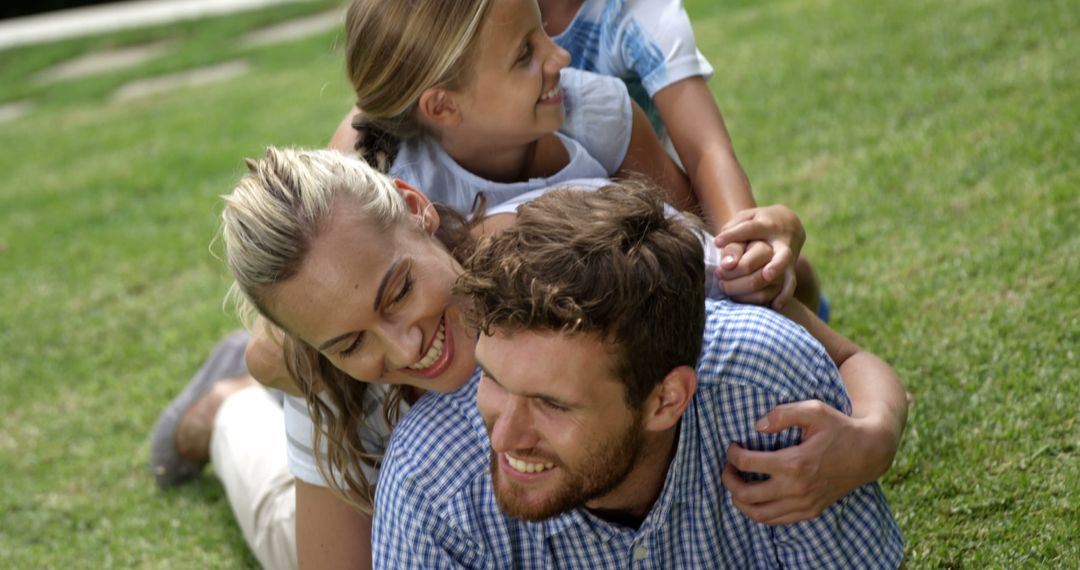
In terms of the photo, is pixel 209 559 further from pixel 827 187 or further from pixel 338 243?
pixel 827 187

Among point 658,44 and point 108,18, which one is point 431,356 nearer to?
point 658,44

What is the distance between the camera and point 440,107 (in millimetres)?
3174

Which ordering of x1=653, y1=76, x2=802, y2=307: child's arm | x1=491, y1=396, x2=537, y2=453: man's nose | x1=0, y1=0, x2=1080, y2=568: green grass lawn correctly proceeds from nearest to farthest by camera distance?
x1=491, y1=396, x2=537, y2=453: man's nose
x1=653, y1=76, x2=802, y2=307: child's arm
x1=0, y1=0, x2=1080, y2=568: green grass lawn

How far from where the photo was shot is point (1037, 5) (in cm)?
665

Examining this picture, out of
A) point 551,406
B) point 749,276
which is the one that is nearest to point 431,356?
point 551,406

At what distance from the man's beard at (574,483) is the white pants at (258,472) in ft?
4.70

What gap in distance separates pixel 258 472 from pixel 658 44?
6.24 feet

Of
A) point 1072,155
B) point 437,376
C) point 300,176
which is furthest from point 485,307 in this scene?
point 1072,155

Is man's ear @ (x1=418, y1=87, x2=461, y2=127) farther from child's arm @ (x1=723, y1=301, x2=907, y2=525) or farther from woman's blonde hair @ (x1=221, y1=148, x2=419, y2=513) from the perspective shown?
child's arm @ (x1=723, y1=301, x2=907, y2=525)

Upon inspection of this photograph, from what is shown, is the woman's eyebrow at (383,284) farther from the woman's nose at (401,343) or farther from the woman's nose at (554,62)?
the woman's nose at (554,62)

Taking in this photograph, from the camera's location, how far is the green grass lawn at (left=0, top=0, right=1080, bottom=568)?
3.36 meters

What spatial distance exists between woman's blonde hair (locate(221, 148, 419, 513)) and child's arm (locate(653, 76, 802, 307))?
899 mm

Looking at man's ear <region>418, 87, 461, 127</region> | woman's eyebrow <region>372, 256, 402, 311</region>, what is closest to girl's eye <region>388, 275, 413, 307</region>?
woman's eyebrow <region>372, 256, 402, 311</region>

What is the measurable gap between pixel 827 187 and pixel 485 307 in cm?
340
